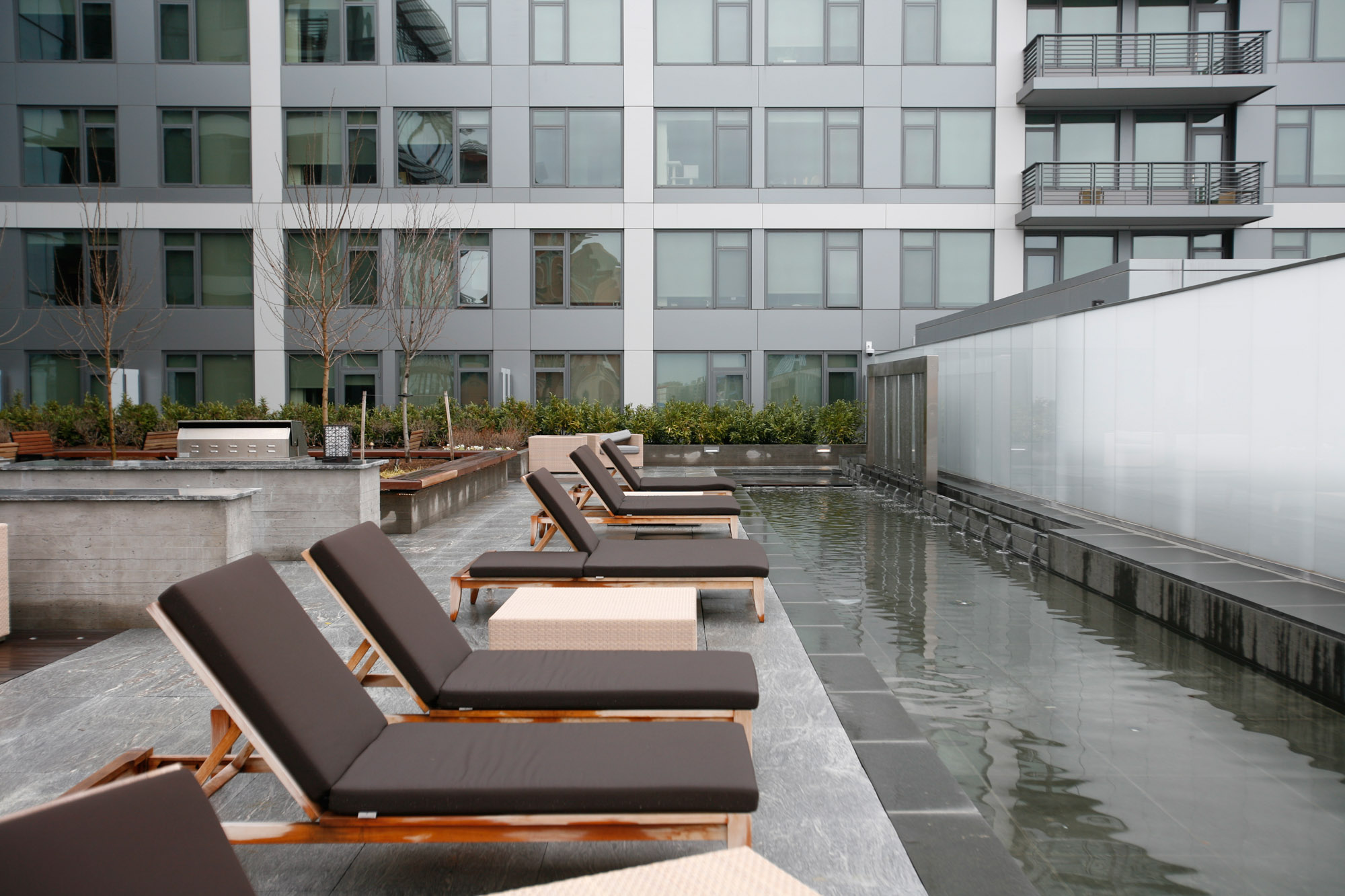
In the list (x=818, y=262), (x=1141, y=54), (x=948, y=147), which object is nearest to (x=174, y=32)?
(x=818, y=262)

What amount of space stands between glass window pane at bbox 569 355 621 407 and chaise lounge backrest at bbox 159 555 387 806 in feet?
61.8

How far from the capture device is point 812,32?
21.3m

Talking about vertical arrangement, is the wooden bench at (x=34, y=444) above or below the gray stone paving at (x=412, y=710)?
above

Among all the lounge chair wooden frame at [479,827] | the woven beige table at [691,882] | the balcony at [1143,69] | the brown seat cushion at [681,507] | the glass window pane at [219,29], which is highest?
the glass window pane at [219,29]

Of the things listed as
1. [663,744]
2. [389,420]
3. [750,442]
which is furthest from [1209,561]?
[389,420]

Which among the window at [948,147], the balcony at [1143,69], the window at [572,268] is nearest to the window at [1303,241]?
the balcony at [1143,69]

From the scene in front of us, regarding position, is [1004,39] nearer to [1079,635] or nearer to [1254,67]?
[1254,67]

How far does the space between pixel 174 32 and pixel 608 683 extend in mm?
23979

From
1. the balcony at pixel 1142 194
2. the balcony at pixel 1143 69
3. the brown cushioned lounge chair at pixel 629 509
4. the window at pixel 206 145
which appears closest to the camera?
the brown cushioned lounge chair at pixel 629 509

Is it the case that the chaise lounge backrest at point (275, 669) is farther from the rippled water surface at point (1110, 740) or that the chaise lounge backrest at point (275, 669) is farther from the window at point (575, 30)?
the window at point (575, 30)

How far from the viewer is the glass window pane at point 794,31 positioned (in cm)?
2125

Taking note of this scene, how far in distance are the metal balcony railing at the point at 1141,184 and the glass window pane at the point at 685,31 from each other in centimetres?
848

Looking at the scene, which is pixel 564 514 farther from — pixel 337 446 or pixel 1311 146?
pixel 1311 146

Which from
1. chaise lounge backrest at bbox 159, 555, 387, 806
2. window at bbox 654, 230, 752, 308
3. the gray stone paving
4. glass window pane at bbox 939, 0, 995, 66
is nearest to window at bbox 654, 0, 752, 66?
window at bbox 654, 230, 752, 308
